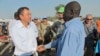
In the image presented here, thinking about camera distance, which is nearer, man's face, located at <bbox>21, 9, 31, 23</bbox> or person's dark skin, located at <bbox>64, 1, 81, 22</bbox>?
person's dark skin, located at <bbox>64, 1, 81, 22</bbox>

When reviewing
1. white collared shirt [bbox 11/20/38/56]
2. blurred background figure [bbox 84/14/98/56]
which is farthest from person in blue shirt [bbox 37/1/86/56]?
blurred background figure [bbox 84/14/98/56]

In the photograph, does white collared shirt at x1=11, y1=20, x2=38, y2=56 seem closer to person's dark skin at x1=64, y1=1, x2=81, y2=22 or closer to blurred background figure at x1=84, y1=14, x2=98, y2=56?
person's dark skin at x1=64, y1=1, x2=81, y2=22

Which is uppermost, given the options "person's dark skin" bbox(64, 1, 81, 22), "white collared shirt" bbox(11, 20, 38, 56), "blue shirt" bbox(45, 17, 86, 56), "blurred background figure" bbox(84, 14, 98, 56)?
"person's dark skin" bbox(64, 1, 81, 22)

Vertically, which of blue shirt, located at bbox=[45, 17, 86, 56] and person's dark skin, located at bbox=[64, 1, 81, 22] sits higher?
person's dark skin, located at bbox=[64, 1, 81, 22]

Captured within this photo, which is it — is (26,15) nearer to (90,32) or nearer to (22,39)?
(22,39)

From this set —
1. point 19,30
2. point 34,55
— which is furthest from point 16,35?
point 34,55

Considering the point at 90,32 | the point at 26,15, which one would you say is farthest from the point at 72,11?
the point at 90,32

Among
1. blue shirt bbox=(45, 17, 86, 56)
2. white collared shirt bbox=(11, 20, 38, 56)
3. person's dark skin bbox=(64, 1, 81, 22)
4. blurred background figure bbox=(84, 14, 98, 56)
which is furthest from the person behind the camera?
blurred background figure bbox=(84, 14, 98, 56)

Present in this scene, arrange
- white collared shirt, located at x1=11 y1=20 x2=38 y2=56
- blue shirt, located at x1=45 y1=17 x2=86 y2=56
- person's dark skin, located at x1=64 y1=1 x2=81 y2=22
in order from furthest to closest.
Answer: white collared shirt, located at x1=11 y1=20 x2=38 y2=56, person's dark skin, located at x1=64 y1=1 x2=81 y2=22, blue shirt, located at x1=45 y1=17 x2=86 y2=56

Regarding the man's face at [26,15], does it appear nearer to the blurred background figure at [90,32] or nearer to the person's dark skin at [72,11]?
the person's dark skin at [72,11]

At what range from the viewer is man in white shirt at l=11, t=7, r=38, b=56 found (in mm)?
5645

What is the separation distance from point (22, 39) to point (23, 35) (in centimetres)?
8

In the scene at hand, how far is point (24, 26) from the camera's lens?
5.82m

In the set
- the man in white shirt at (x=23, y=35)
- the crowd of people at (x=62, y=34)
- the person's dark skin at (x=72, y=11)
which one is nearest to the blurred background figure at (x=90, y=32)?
the crowd of people at (x=62, y=34)
